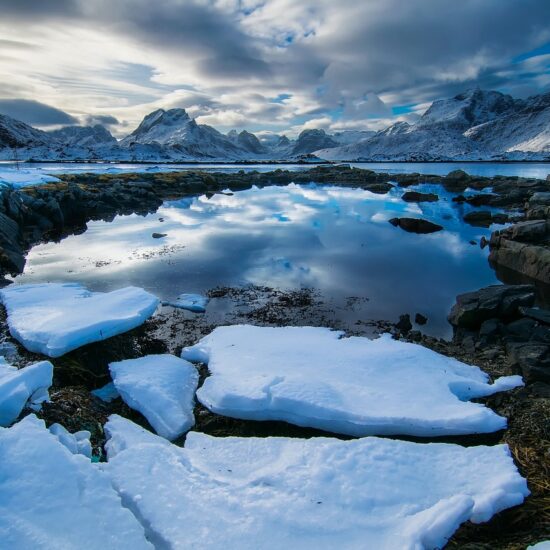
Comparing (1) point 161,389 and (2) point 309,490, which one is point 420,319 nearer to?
(1) point 161,389

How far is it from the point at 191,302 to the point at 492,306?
8.90 m

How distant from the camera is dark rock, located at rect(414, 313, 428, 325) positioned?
11.4 m

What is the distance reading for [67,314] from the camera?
9.02 meters

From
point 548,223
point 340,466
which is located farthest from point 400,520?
point 548,223

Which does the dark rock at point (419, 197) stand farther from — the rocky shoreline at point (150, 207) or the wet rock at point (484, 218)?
the wet rock at point (484, 218)

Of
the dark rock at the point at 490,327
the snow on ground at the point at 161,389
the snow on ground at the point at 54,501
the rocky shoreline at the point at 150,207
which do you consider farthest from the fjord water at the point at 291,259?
the snow on ground at the point at 54,501

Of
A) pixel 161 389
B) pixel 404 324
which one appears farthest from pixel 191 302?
pixel 404 324

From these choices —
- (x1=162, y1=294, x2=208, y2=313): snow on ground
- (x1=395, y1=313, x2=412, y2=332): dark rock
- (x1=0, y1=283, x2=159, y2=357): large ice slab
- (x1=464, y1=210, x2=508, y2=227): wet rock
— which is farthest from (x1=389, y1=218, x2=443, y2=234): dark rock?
(x1=0, y1=283, x2=159, y2=357): large ice slab

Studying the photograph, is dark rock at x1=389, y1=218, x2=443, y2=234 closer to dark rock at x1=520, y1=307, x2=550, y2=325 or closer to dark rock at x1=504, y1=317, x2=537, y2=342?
dark rock at x1=520, y1=307, x2=550, y2=325

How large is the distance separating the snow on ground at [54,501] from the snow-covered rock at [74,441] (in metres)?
0.39

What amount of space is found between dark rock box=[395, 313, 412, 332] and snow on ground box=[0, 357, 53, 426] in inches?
335

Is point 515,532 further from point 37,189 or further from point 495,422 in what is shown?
point 37,189

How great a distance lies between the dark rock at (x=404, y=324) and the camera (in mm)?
10656

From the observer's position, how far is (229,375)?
712cm
